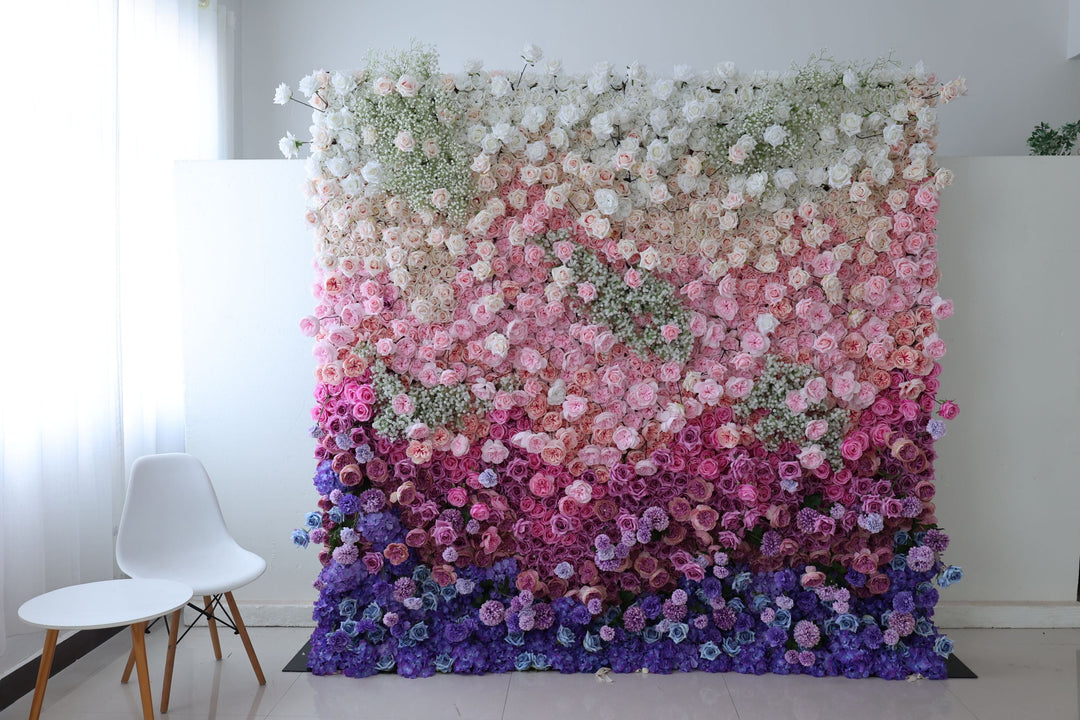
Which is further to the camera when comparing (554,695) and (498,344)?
(498,344)

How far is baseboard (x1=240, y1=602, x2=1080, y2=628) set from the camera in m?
3.42

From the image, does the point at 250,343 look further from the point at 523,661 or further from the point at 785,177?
the point at 785,177

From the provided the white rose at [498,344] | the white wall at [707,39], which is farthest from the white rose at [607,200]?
the white wall at [707,39]

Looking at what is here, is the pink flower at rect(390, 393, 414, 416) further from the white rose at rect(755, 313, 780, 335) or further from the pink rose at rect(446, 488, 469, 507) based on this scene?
the white rose at rect(755, 313, 780, 335)

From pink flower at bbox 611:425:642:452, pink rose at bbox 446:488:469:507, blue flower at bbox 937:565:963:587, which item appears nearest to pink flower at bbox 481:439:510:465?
pink rose at bbox 446:488:469:507

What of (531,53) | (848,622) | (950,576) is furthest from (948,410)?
(531,53)

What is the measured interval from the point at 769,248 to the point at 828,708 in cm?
163

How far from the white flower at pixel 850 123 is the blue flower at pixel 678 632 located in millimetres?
1920

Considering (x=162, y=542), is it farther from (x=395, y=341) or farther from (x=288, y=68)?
(x=288, y=68)

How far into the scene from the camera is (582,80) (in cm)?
299

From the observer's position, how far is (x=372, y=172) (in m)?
2.92

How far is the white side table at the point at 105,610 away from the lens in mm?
2251

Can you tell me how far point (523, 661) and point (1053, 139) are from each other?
3257mm

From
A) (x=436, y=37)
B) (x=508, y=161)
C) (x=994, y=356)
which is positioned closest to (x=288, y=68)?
(x=436, y=37)
